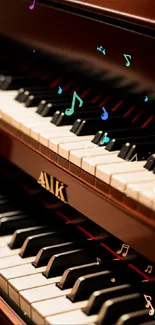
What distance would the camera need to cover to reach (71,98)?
2.04 metres

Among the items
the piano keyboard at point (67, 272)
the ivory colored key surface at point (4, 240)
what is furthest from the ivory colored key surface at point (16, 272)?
the ivory colored key surface at point (4, 240)

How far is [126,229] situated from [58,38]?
72cm

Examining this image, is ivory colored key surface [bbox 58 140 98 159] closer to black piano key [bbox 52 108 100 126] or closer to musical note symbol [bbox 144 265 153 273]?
black piano key [bbox 52 108 100 126]

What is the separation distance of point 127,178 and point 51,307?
34 cm

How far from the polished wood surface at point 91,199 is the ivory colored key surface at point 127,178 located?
0.13 feet

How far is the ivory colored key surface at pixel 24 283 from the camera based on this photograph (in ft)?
5.56

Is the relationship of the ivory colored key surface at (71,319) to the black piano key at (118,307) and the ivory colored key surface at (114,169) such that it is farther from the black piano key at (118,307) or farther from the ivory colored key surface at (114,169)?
the ivory colored key surface at (114,169)

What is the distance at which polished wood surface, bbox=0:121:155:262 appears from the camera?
1.52 metres

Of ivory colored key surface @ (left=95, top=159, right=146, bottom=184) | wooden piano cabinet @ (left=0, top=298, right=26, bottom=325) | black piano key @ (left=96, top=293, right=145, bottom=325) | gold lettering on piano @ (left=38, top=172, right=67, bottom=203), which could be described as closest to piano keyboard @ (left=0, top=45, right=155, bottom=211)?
ivory colored key surface @ (left=95, top=159, right=146, bottom=184)

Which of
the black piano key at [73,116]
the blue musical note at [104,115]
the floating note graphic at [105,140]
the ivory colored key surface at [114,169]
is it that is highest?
the blue musical note at [104,115]

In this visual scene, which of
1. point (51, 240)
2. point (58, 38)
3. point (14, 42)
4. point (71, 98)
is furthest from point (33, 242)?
point (14, 42)

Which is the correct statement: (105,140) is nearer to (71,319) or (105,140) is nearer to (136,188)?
(136,188)

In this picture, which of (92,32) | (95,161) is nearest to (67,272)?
(95,161)

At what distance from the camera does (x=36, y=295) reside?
5.42 feet
